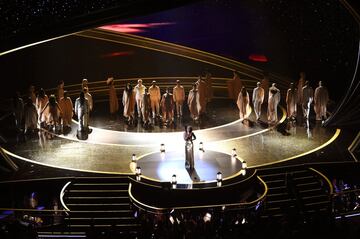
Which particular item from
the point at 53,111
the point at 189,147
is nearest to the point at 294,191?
the point at 189,147

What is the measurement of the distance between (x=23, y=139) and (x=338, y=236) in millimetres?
9470

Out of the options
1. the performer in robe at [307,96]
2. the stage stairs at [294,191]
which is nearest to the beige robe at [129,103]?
the performer in robe at [307,96]

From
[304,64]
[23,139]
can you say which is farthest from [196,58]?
[23,139]

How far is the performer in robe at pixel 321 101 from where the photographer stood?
66.2ft

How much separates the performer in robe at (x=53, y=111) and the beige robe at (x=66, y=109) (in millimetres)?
178

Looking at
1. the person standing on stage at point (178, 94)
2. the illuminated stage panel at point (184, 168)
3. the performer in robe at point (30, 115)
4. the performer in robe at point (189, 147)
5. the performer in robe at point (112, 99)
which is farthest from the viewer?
the performer in robe at point (112, 99)

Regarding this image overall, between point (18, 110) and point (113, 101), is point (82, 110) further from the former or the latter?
point (113, 101)

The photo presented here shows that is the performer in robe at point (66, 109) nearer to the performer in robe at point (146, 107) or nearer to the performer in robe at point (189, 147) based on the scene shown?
the performer in robe at point (146, 107)

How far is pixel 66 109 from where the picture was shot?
794 inches

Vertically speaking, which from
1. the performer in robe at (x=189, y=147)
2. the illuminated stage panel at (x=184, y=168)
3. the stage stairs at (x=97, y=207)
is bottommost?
the stage stairs at (x=97, y=207)

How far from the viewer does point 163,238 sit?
44.9ft

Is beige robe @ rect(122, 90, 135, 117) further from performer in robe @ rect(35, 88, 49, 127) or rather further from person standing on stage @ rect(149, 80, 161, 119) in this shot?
performer in robe @ rect(35, 88, 49, 127)

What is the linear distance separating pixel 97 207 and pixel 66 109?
4.94m

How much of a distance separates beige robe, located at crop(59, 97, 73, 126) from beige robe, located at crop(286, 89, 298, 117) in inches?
212
